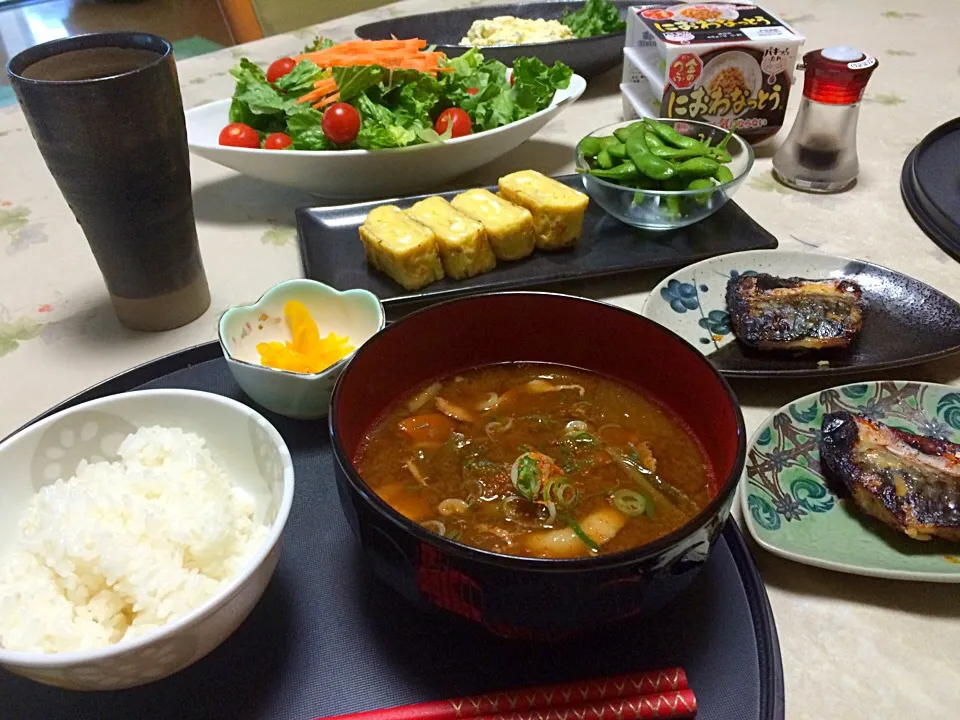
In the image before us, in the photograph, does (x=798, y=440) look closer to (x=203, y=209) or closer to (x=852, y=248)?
(x=852, y=248)

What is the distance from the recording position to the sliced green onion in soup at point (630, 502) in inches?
34.2

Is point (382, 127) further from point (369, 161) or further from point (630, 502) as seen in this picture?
point (630, 502)

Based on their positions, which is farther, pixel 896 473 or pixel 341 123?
pixel 341 123

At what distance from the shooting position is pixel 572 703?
744mm

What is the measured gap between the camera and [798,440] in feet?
3.53

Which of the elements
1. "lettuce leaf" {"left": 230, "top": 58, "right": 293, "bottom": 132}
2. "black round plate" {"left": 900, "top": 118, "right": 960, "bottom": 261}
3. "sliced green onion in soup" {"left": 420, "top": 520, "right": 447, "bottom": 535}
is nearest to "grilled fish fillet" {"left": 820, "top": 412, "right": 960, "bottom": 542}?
"sliced green onion in soup" {"left": 420, "top": 520, "right": 447, "bottom": 535}

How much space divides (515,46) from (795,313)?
4.59 feet

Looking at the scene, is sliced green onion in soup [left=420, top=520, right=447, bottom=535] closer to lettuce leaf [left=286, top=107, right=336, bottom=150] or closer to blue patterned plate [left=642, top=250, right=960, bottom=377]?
blue patterned plate [left=642, top=250, right=960, bottom=377]

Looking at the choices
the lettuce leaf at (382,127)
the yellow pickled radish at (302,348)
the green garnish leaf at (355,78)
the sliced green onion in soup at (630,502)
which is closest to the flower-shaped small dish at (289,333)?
the yellow pickled radish at (302,348)

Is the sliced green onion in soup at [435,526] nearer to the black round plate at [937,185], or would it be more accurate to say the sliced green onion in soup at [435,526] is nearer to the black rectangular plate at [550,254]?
the black rectangular plate at [550,254]

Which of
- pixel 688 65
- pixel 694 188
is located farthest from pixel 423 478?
pixel 688 65

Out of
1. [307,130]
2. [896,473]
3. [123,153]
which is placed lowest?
[896,473]

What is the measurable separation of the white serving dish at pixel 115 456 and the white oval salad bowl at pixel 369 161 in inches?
34.7

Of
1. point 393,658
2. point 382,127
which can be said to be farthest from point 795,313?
point 382,127
